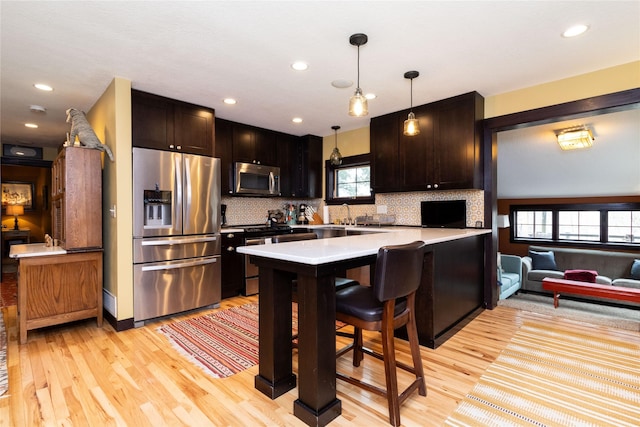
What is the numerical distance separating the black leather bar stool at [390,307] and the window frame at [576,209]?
6.48 meters

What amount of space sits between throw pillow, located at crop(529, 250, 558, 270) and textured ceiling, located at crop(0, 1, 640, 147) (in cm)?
419

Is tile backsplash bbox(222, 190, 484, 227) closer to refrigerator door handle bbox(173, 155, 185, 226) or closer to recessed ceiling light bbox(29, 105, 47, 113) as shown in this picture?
refrigerator door handle bbox(173, 155, 185, 226)

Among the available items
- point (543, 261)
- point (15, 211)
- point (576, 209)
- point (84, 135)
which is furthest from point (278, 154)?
point (15, 211)

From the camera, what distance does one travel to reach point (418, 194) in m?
4.40

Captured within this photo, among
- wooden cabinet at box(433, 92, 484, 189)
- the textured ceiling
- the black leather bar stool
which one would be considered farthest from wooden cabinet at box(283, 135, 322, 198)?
the black leather bar stool

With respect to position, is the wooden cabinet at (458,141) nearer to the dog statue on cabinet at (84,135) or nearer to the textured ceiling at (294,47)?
the textured ceiling at (294,47)

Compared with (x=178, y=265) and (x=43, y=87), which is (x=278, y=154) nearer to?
(x=178, y=265)

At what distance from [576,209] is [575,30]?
5.46m

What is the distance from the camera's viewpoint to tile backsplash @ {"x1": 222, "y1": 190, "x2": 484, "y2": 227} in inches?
152

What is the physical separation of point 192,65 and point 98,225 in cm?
192

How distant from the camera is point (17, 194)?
23.1ft

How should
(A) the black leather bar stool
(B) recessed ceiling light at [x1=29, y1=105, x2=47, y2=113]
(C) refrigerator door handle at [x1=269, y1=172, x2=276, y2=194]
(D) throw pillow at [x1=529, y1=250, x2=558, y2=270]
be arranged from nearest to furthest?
(A) the black leather bar stool
(B) recessed ceiling light at [x1=29, y1=105, x2=47, y2=113]
(C) refrigerator door handle at [x1=269, y1=172, x2=276, y2=194]
(D) throw pillow at [x1=529, y1=250, x2=558, y2=270]

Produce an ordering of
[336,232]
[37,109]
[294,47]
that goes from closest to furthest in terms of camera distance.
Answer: [294,47] → [37,109] → [336,232]

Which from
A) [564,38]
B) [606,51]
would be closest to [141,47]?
[564,38]
